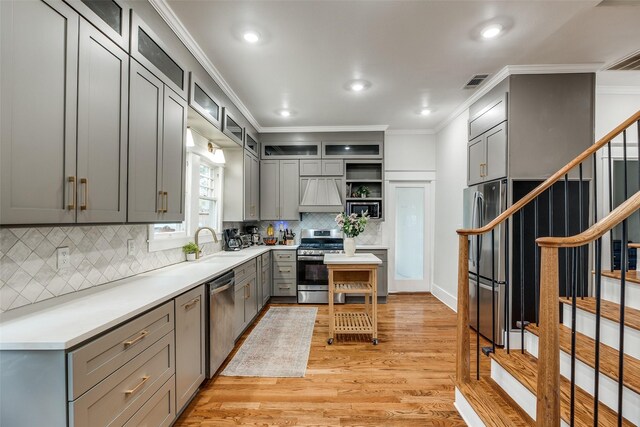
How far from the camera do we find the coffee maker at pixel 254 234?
5121 mm

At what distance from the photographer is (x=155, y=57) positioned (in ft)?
7.11

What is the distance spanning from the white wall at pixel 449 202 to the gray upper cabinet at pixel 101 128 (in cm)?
402

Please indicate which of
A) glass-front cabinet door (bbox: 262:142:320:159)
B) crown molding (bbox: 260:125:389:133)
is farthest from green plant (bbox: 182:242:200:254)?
crown molding (bbox: 260:125:389:133)

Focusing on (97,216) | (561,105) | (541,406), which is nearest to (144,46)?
(97,216)

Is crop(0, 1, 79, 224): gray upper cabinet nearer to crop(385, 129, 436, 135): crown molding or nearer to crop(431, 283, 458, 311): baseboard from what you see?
crop(431, 283, 458, 311): baseboard

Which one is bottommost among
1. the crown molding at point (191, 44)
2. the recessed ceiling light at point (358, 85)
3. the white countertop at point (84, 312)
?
the white countertop at point (84, 312)

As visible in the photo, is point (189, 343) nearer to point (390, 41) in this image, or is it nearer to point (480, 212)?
point (390, 41)

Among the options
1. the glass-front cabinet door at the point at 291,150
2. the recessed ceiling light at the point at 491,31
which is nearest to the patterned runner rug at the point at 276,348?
the glass-front cabinet door at the point at 291,150

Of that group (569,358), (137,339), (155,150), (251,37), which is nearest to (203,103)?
(251,37)

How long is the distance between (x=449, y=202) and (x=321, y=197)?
206 centimetres

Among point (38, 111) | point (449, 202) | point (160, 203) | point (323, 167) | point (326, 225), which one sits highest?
point (323, 167)

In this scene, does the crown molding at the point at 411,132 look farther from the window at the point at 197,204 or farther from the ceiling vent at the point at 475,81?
the window at the point at 197,204

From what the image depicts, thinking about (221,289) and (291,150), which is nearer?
(221,289)

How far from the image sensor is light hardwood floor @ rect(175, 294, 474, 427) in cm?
212
